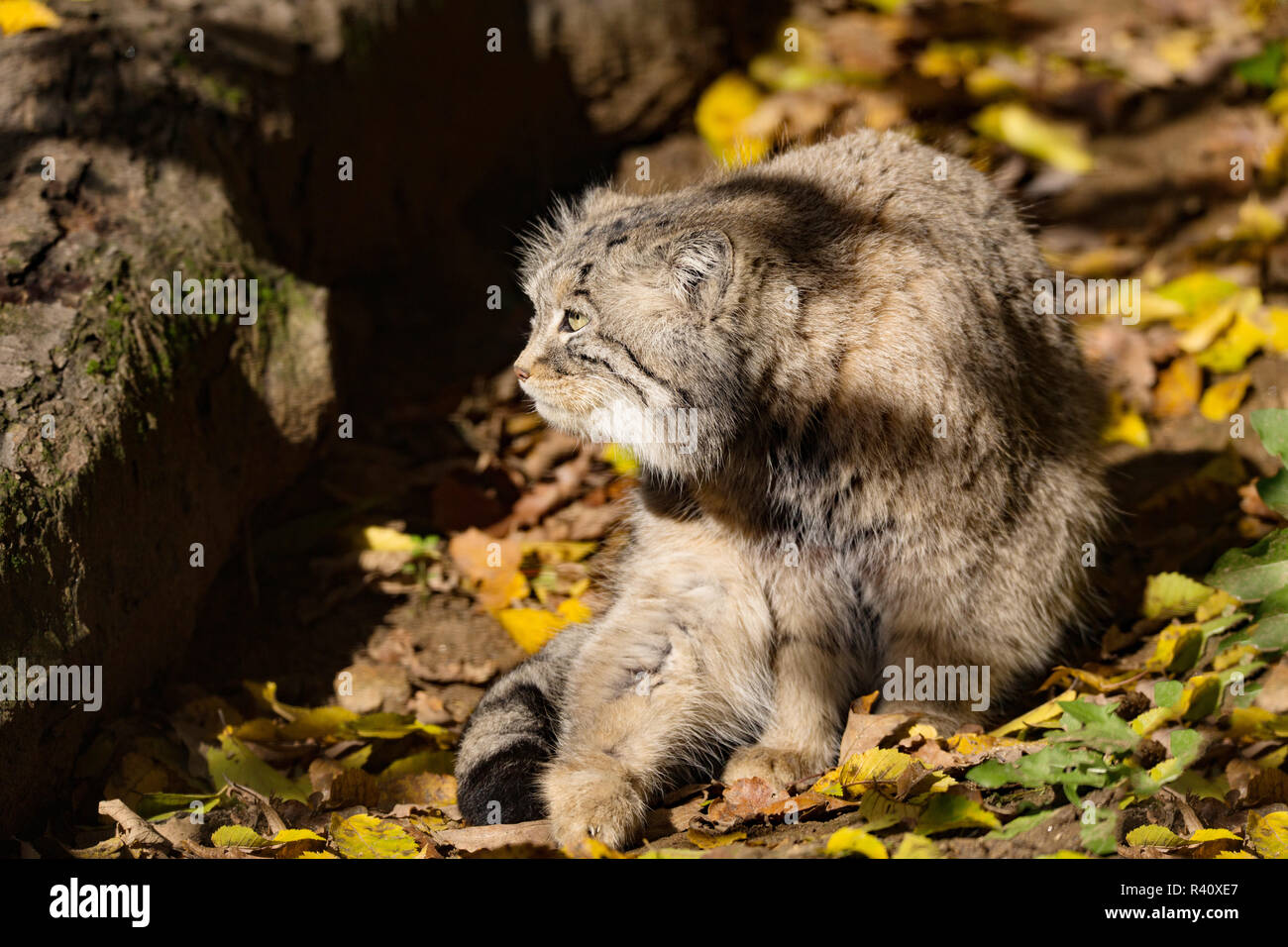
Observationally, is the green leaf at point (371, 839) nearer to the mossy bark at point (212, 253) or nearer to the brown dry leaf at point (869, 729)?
the mossy bark at point (212, 253)

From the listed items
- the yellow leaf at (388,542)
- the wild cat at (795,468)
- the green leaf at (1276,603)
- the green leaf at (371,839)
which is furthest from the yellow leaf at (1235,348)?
the green leaf at (371,839)

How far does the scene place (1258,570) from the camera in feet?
11.2

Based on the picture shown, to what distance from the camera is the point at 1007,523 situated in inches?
156

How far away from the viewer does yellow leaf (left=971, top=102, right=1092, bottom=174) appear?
6691 mm

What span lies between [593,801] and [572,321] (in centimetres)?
156

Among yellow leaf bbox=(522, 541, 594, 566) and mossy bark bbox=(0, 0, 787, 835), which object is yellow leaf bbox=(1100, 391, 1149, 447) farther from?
mossy bark bbox=(0, 0, 787, 835)

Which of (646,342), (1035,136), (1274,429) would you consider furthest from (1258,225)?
(646,342)

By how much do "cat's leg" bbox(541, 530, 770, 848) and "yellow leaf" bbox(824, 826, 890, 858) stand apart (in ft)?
3.02

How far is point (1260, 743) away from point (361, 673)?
3.17 m

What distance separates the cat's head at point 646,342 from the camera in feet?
12.1

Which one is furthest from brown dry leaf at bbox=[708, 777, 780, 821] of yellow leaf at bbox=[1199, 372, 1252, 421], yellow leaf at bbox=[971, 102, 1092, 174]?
yellow leaf at bbox=[971, 102, 1092, 174]

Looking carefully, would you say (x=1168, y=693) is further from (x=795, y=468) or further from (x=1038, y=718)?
(x=795, y=468)

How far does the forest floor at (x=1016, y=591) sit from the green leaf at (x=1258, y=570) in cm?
1
